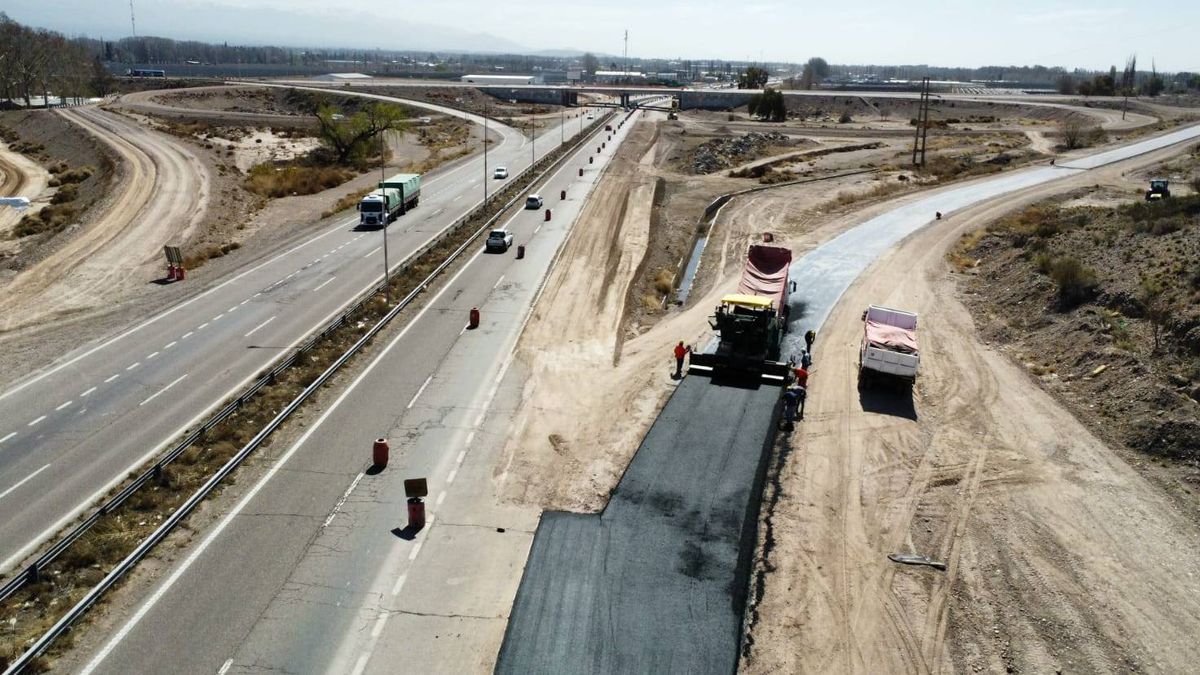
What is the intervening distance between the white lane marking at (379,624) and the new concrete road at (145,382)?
8.22m

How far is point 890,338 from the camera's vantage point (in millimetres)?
29125

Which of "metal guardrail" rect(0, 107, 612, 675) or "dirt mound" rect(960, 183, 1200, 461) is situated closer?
"metal guardrail" rect(0, 107, 612, 675)

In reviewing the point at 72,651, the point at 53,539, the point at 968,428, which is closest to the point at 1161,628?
the point at 968,428

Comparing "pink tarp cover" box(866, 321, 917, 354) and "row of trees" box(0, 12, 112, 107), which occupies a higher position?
"row of trees" box(0, 12, 112, 107)

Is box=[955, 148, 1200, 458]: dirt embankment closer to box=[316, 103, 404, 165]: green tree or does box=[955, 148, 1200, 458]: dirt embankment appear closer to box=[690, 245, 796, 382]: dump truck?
box=[690, 245, 796, 382]: dump truck

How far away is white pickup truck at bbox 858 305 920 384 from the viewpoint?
27.8 meters

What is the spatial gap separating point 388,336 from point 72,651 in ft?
60.3

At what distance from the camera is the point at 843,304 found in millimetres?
38844

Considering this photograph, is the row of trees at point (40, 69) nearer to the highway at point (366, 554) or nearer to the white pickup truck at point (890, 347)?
the highway at point (366, 554)

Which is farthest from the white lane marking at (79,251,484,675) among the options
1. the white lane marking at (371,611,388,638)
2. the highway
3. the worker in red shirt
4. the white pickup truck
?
the white pickup truck

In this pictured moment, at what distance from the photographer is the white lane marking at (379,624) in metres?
15.7

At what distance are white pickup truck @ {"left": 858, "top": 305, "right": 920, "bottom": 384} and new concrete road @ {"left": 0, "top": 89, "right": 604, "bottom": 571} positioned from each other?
20.8m

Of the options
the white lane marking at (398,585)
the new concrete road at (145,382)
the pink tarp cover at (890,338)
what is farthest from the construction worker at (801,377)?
the new concrete road at (145,382)

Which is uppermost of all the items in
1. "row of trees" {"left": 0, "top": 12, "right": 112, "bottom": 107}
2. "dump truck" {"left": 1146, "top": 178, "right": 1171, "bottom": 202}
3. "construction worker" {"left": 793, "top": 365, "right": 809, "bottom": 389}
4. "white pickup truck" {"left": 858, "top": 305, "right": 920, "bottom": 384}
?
"row of trees" {"left": 0, "top": 12, "right": 112, "bottom": 107}
